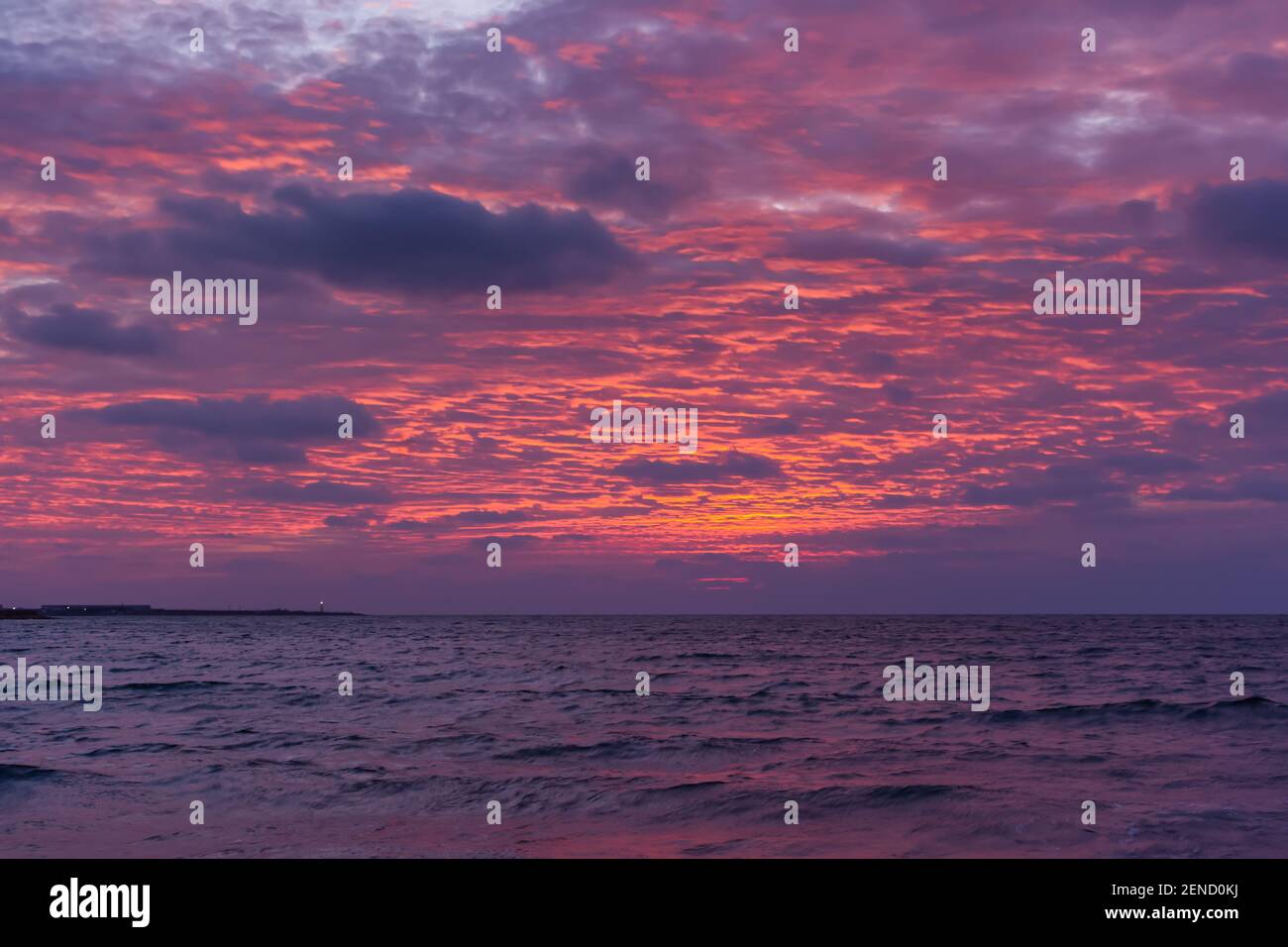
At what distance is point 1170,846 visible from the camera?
1636cm

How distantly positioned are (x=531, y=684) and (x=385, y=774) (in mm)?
25573

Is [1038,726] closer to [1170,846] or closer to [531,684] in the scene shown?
[1170,846]

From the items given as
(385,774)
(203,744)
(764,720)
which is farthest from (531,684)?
(385,774)

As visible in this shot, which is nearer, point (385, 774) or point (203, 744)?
point (385, 774)

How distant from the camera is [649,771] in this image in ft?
77.2

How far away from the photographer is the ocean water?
55.6 feet

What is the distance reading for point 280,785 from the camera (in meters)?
21.5

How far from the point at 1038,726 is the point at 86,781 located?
25.8 m

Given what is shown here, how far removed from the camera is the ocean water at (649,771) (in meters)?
17.0
